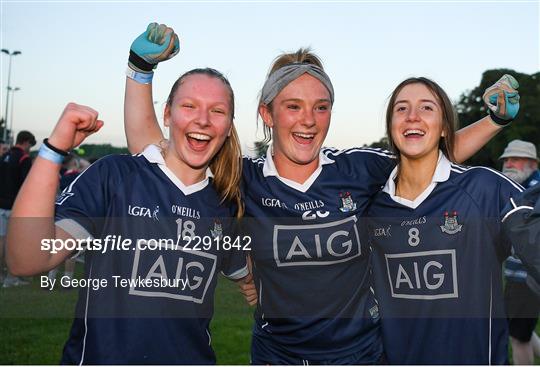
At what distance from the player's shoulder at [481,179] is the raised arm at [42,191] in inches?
77.2

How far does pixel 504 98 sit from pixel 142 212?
89.2 inches

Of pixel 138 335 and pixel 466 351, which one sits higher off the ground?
pixel 138 335

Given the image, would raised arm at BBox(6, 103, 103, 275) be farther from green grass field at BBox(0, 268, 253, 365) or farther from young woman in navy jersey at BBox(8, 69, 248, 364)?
green grass field at BBox(0, 268, 253, 365)

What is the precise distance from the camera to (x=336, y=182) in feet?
11.7

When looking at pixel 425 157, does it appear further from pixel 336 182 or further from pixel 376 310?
pixel 376 310

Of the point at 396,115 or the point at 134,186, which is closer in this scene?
the point at 134,186

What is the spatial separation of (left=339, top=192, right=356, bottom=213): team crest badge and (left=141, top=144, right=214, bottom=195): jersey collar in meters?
0.82

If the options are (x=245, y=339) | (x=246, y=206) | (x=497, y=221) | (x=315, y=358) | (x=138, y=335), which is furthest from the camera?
(x=245, y=339)

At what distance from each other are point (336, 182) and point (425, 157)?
0.53 m

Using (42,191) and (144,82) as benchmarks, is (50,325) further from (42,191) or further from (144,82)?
(42,191)

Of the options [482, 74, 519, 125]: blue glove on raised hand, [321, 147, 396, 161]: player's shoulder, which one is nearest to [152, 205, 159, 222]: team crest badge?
[321, 147, 396, 161]: player's shoulder

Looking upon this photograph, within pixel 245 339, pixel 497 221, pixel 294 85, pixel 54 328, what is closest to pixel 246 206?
pixel 294 85

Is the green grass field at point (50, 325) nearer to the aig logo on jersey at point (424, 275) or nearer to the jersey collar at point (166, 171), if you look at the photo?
the aig logo on jersey at point (424, 275)

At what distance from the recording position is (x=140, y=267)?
2.87m
